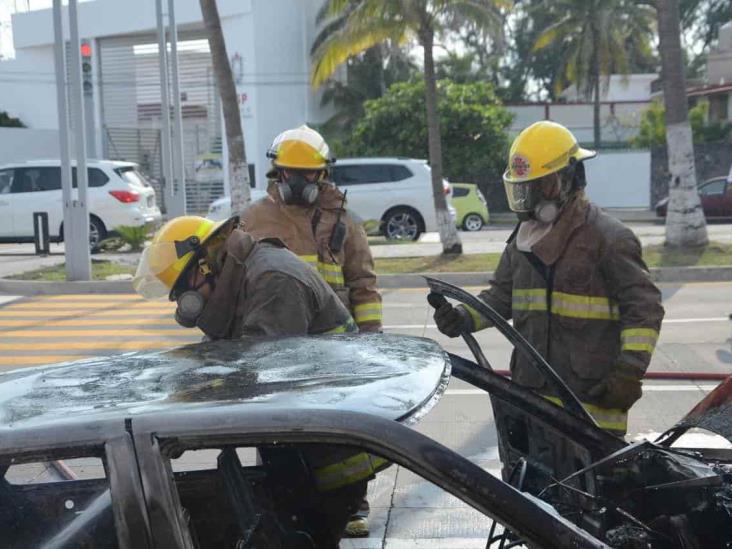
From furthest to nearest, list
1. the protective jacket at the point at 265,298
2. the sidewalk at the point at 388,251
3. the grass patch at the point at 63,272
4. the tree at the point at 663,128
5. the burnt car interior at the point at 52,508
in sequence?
the tree at the point at 663,128 < the sidewalk at the point at 388,251 < the grass patch at the point at 63,272 < the protective jacket at the point at 265,298 < the burnt car interior at the point at 52,508

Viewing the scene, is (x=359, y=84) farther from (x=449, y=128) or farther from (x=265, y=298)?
(x=265, y=298)

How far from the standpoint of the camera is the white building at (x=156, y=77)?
33.1 metres

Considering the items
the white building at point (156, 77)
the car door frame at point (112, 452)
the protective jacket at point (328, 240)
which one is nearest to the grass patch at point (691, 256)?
the protective jacket at point (328, 240)

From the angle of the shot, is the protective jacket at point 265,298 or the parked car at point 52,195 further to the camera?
the parked car at point 52,195

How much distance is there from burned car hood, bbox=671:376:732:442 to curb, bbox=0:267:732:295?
9.06 m

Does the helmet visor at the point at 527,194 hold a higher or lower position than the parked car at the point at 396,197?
higher

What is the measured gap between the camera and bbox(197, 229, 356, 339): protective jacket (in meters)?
3.24

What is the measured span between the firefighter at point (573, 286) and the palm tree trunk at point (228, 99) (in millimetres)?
11612

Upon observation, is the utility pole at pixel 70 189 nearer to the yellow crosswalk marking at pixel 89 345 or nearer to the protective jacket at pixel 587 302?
the yellow crosswalk marking at pixel 89 345

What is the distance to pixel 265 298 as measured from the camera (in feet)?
10.7

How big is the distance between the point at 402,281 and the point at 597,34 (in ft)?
90.1

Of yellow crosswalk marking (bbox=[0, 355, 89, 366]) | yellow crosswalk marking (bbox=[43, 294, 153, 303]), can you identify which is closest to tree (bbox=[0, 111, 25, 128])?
Result: yellow crosswalk marking (bbox=[43, 294, 153, 303])

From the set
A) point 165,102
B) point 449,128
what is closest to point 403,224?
point 165,102

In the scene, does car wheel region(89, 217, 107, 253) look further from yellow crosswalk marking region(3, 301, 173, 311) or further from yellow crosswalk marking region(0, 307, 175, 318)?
yellow crosswalk marking region(0, 307, 175, 318)
